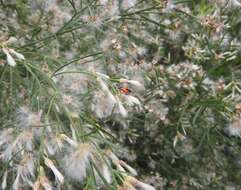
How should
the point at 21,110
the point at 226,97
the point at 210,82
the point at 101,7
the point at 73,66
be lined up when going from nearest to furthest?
the point at 21,110 < the point at 73,66 < the point at 101,7 < the point at 226,97 < the point at 210,82

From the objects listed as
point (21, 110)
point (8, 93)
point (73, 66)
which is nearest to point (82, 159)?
point (21, 110)

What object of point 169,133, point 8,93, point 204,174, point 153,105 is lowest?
point 204,174

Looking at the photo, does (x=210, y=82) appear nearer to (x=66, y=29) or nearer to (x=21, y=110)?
(x=66, y=29)

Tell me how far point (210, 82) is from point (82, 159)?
65.1 inches

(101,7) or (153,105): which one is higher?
(101,7)

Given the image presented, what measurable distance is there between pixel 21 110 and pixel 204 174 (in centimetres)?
159

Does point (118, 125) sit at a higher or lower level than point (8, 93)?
lower

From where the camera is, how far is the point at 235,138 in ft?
11.1

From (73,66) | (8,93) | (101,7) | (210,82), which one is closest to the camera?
(73,66)

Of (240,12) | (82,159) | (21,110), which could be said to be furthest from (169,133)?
(82,159)

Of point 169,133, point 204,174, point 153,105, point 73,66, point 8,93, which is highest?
point 73,66

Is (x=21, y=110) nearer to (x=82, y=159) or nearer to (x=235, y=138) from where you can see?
(x=82, y=159)

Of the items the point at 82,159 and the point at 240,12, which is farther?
the point at 240,12

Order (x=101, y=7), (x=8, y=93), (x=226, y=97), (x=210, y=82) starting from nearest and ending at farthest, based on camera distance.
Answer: (x=8, y=93) → (x=101, y=7) → (x=226, y=97) → (x=210, y=82)
